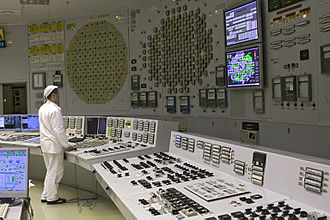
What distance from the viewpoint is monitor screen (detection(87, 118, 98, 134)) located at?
14.3ft

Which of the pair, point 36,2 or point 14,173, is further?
point 36,2

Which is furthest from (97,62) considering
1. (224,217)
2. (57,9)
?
(224,217)

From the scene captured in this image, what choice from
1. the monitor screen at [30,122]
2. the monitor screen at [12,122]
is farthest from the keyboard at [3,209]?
the monitor screen at [12,122]

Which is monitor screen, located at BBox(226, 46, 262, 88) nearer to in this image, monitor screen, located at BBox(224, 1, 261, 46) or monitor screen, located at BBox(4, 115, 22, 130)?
monitor screen, located at BBox(224, 1, 261, 46)

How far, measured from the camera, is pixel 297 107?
282 cm

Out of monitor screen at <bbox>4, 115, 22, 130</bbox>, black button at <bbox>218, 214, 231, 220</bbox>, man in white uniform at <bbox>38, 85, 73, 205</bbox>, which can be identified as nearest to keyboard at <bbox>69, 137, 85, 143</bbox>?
man in white uniform at <bbox>38, 85, 73, 205</bbox>

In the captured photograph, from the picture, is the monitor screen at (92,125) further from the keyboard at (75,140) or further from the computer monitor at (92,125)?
the keyboard at (75,140)

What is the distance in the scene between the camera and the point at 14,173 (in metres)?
1.75

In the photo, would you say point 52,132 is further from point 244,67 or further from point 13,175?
point 244,67

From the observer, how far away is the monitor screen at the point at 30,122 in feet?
16.0

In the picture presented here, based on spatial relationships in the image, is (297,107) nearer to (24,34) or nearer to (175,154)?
(175,154)

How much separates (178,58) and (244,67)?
1.19 m

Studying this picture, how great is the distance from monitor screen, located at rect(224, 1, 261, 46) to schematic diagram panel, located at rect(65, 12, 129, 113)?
2.03 metres

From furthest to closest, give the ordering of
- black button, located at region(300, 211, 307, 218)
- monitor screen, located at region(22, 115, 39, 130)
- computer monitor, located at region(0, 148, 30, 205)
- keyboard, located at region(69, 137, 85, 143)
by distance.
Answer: monitor screen, located at region(22, 115, 39, 130), keyboard, located at region(69, 137, 85, 143), computer monitor, located at region(0, 148, 30, 205), black button, located at region(300, 211, 307, 218)
